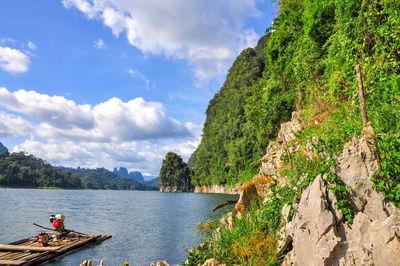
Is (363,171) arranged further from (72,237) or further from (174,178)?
(174,178)

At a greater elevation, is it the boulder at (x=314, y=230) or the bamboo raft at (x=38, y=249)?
the boulder at (x=314, y=230)

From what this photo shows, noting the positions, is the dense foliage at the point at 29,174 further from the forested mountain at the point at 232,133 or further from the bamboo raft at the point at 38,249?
the bamboo raft at the point at 38,249

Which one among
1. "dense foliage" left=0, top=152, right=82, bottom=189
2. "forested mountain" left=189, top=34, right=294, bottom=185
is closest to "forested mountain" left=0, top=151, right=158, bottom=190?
"dense foliage" left=0, top=152, right=82, bottom=189

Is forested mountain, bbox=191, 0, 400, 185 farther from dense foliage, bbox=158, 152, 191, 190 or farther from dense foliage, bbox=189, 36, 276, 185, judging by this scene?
dense foliage, bbox=158, 152, 191, 190

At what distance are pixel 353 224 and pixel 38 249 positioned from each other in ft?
46.8

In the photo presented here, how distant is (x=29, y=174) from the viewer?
13962 centimetres

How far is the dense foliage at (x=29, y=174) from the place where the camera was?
134375 millimetres

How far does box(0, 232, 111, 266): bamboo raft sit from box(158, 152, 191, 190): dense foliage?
11634 cm

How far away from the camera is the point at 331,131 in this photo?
7965 mm

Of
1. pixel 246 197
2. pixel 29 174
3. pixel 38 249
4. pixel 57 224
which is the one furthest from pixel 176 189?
pixel 246 197

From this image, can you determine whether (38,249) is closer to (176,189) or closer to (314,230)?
(314,230)

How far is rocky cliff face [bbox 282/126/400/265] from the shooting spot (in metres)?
5.04

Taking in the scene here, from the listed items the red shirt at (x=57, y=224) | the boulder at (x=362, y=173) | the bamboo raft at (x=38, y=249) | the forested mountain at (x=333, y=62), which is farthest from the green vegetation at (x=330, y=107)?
the red shirt at (x=57, y=224)

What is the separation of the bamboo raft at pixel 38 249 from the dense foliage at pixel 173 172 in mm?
116336
